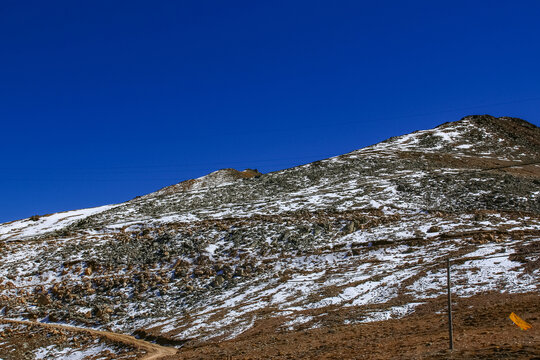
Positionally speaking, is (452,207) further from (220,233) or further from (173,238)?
(173,238)

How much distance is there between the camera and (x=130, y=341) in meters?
26.8

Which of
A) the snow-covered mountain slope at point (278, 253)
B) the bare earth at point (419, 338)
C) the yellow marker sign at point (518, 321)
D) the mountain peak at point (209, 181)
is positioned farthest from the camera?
the mountain peak at point (209, 181)

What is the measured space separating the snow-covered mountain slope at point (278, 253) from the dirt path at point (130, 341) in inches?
40.6

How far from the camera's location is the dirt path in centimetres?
2402

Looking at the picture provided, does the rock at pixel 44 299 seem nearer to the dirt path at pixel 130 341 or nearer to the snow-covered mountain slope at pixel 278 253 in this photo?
the snow-covered mountain slope at pixel 278 253

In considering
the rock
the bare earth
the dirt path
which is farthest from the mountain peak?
the bare earth

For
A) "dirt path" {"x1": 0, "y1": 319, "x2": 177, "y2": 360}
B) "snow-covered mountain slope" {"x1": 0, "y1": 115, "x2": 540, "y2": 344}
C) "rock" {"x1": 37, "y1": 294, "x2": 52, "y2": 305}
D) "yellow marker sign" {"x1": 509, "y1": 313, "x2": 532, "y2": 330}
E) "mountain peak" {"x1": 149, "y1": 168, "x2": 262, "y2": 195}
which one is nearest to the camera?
"yellow marker sign" {"x1": 509, "y1": 313, "x2": 532, "y2": 330}

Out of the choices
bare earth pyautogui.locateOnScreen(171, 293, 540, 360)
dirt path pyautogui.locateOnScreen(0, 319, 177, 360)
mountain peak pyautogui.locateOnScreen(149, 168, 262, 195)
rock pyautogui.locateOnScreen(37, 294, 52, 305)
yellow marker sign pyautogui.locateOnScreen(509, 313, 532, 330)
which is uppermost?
mountain peak pyautogui.locateOnScreen(149, 168, 262, 195)

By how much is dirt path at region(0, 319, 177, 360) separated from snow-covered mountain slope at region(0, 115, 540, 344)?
103cm

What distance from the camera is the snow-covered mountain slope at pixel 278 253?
28.5 metres

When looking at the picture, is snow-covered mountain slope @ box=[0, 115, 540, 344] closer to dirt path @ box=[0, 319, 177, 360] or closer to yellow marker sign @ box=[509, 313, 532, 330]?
dirt path @ box=[0, 319, 177, 360]

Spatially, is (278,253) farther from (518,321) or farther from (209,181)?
(209,181)

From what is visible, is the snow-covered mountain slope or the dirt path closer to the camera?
the dirt path

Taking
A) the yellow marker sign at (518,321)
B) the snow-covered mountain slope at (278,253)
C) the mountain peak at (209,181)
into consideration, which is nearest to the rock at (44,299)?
the snow-covered mountain slope at (278,253)
